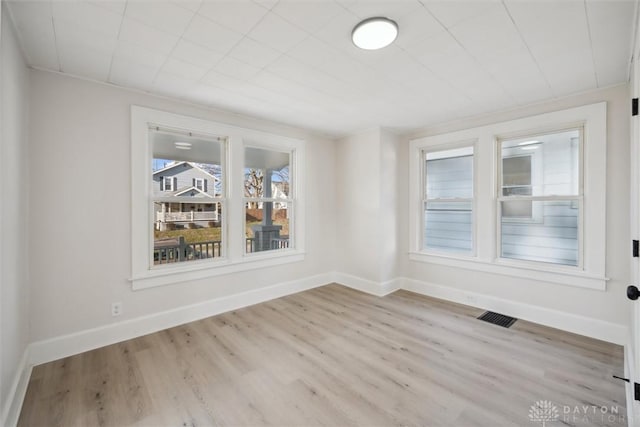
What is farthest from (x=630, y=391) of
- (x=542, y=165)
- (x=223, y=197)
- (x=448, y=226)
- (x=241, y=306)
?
(x=223, y=197)

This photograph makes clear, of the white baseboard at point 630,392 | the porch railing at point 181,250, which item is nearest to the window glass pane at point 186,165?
the porch railing at point 181,250

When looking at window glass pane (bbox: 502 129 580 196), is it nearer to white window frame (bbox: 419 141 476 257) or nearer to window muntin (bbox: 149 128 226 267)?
white window frame (bbox: 419 141 476 257)

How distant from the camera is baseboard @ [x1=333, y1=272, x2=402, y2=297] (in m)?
4.22

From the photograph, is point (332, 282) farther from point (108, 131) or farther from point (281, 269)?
point (108, 131)

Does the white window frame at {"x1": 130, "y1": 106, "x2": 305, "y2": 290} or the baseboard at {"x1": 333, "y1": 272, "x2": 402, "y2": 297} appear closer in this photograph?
the white window frame at {"x1": 130, "y1": 106, "x2": 305, "y2": 290}

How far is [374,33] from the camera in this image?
1885 mm

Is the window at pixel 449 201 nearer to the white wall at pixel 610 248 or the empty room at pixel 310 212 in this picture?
the empty room at pixel 310 212

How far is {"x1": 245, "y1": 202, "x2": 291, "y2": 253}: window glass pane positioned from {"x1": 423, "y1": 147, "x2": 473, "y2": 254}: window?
224 centimetres

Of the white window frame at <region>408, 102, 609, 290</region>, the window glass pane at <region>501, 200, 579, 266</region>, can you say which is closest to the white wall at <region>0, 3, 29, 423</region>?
the white window frame at <region>408, 102, 609, 290</region>

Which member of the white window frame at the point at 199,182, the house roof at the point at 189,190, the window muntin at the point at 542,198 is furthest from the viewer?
the white window frame at the point at 199,182

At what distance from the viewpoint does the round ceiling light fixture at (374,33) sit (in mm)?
1803

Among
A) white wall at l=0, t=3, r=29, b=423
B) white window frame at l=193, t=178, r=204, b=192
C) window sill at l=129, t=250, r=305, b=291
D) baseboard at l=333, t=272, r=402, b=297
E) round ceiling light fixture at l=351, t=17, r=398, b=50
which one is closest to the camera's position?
white wall at l=0, t=3, r=29, b=423

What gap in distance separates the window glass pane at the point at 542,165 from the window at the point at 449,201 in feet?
1.58

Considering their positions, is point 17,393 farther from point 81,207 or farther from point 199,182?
point 199,182
